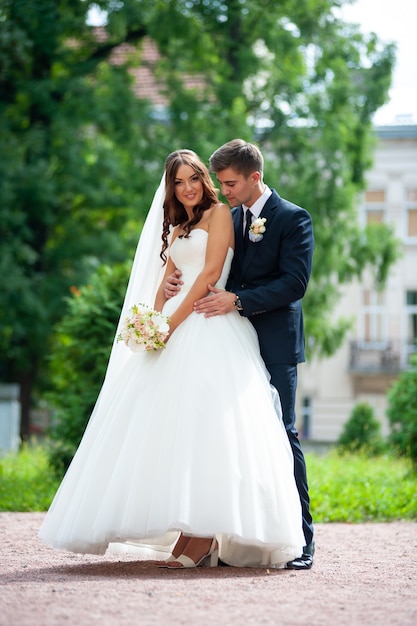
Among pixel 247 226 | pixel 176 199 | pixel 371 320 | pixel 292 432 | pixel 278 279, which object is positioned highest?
pixel 371 320

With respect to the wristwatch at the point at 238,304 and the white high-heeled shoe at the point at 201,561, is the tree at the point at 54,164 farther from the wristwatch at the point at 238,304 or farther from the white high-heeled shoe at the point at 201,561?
the white high-heeled shoe at the point at 201,561

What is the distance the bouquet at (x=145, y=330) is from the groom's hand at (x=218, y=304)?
0.23m

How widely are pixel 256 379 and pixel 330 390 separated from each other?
29194 millimetres

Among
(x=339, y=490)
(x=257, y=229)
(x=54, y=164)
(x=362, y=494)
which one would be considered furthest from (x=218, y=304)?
(x=54, y=164)

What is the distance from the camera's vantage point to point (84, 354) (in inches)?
416

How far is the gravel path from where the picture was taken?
165 inches

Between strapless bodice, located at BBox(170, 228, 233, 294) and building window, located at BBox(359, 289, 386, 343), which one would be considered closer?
strapless bodice, located at BBox(170, 228, 233, 294)

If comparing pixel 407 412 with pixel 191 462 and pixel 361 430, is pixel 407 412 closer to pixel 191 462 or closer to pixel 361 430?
pixel 361 430

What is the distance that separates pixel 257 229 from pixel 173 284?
2.02 feet

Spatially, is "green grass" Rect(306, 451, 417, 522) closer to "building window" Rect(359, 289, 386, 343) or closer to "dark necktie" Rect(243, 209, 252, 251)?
"dark necktie" Rect(243, 209, 252, 251)

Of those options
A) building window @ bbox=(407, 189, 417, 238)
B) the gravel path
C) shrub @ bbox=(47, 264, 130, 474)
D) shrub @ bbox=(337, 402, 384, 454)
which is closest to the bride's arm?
the gravel path

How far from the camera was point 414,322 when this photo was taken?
115 ft

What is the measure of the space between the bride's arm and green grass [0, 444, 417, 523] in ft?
11.3

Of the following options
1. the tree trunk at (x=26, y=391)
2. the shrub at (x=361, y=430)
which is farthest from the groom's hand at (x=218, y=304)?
the tree trunk at (x=26, y=391)
